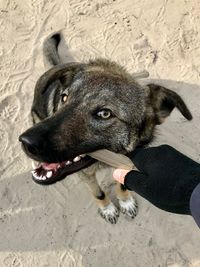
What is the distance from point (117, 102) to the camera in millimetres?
4371

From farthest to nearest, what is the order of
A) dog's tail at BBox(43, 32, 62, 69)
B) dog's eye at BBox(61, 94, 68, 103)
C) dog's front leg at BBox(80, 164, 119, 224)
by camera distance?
dog's tail at BBox(43, 32, 62, 69) → dog's front leg at BBox(80, 164, 119, 224) → dog's eye at BBox(61, 94, 68, 103)

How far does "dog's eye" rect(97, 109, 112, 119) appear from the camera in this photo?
14.1 feet

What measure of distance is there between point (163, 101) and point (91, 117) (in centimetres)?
85

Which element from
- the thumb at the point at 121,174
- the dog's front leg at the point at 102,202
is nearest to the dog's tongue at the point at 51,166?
the thumb at the point at 121,174

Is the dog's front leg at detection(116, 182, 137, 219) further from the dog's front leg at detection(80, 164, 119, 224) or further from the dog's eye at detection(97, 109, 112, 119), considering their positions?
the dog's eye at detection(97, 109, 112, 119)

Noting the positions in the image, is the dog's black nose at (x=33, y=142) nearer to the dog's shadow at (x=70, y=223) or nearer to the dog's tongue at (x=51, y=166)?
the dog's tongue at (x=51, y=166)

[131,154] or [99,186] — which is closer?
[131,154]

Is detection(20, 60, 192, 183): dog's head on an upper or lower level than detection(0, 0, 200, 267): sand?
upper

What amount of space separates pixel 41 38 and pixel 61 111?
3140mm

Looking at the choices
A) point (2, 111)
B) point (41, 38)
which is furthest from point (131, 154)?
point (41, 38)

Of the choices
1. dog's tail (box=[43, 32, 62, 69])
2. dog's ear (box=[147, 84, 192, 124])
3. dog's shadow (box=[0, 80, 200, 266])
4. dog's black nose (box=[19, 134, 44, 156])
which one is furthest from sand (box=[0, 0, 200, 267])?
dog's black nose (box=[19, 134, 44, 156])

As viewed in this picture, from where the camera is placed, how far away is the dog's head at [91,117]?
4.04m

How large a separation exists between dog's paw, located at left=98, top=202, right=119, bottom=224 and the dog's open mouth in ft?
4.74

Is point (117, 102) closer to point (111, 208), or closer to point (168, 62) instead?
point (111, 208)
